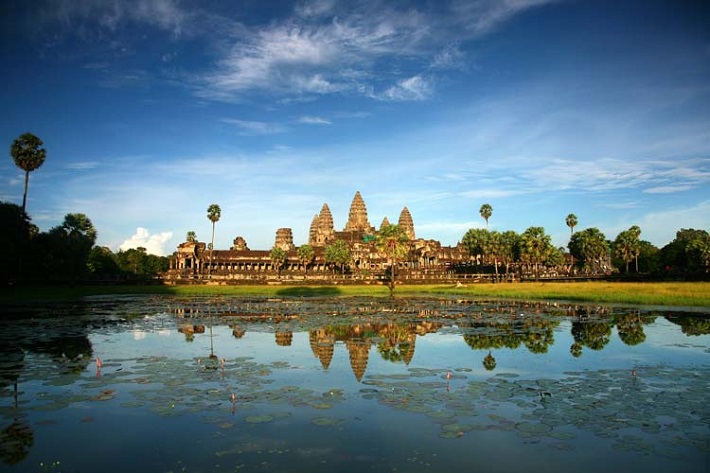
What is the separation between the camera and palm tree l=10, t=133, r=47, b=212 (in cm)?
6222

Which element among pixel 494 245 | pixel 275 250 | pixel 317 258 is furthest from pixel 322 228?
pixel 494 245

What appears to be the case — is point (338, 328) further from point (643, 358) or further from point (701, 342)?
point (701, 342)

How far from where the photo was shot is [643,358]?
611 inches

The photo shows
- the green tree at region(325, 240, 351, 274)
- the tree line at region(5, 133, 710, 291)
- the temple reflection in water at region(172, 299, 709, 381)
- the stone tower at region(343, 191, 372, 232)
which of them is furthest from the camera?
the stone tower at region(343, 191, 372, 232)

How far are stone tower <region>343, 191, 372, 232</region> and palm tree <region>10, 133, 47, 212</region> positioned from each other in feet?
273

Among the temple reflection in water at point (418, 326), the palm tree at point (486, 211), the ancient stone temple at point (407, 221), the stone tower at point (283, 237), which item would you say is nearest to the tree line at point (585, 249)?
Answer: the palm tree at point (486, 211)

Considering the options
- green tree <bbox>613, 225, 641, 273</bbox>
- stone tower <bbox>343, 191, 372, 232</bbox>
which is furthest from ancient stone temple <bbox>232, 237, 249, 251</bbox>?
green tree <bbox>613, 225, 641, 273</bbox>

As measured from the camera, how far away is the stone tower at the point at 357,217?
136750 mm

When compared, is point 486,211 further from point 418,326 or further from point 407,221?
point 418,326

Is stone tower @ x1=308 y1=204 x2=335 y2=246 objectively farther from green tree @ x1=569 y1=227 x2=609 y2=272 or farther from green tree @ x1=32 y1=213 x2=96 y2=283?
green tree @ x1=32 y1=213 x2=96 y2=283

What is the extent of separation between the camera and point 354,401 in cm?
1075

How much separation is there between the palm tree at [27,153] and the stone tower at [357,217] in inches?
3271

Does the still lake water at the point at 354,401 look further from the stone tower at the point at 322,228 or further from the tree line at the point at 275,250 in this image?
the stone tower at the point at 322,228

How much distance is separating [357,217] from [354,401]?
418ft
